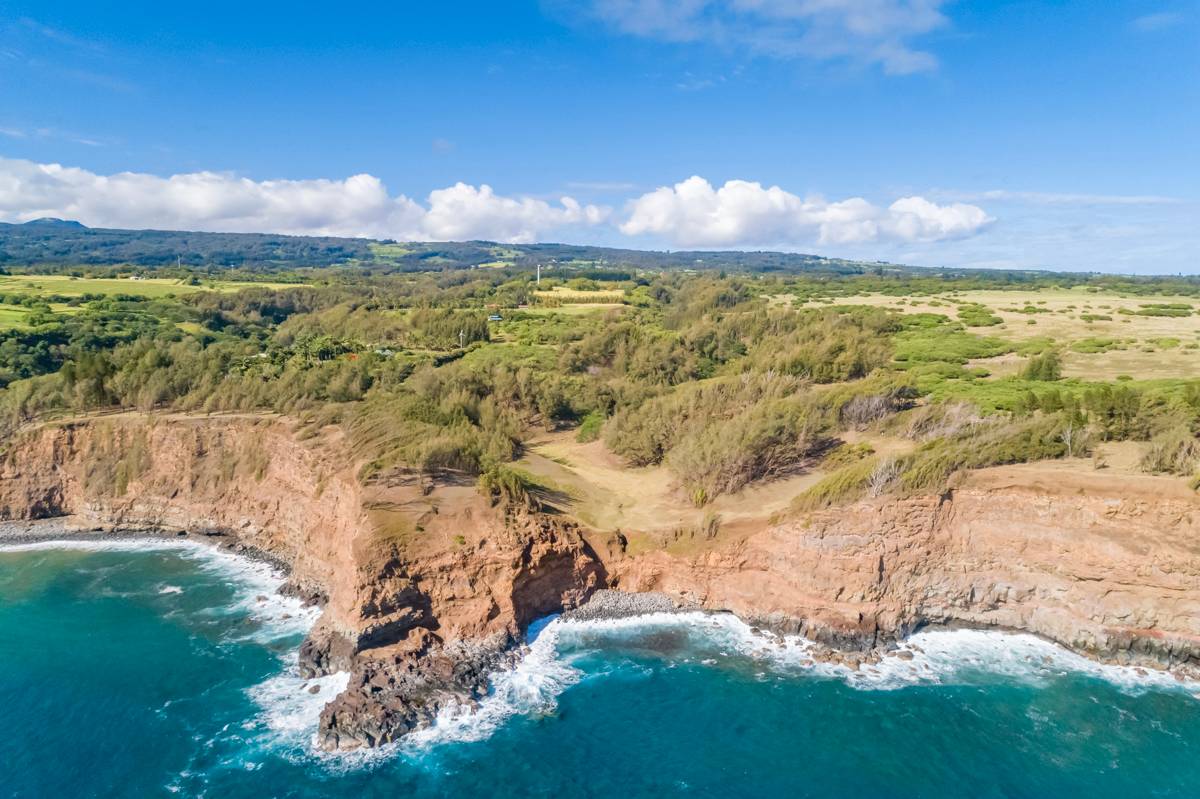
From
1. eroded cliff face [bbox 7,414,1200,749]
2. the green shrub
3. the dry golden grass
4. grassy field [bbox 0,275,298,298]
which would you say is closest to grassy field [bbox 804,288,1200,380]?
the dry golden grass

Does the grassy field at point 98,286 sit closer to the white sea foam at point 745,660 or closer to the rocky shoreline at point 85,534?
the rocky shoreline at point 85,534

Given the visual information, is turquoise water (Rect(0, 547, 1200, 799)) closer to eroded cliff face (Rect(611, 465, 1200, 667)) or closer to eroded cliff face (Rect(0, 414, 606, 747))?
eroded cliff face (Rect(611, 465, 1200, 667))

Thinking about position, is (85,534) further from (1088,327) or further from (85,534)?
(1088,327)

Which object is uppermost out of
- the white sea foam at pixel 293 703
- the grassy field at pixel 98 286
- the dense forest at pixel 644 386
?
the grassy field at pixel 98 286

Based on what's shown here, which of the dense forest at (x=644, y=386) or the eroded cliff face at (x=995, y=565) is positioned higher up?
the dense forest at (x=644, y=386)

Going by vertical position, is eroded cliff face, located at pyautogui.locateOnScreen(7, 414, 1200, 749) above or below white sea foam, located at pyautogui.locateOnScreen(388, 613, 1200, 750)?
above

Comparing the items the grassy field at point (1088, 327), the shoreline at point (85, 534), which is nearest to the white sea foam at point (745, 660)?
the shoreline at point (85, 534)

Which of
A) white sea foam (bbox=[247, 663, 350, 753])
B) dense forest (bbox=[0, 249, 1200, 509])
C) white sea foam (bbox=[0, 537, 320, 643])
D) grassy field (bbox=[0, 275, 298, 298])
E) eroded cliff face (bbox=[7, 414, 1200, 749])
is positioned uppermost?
grassy field (bbox=[0, 275, 298, 298])

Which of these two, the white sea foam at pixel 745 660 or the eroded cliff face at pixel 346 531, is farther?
the eroded cliff face at pixel 346 531

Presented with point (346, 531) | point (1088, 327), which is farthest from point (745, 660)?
point (1088, 327)
